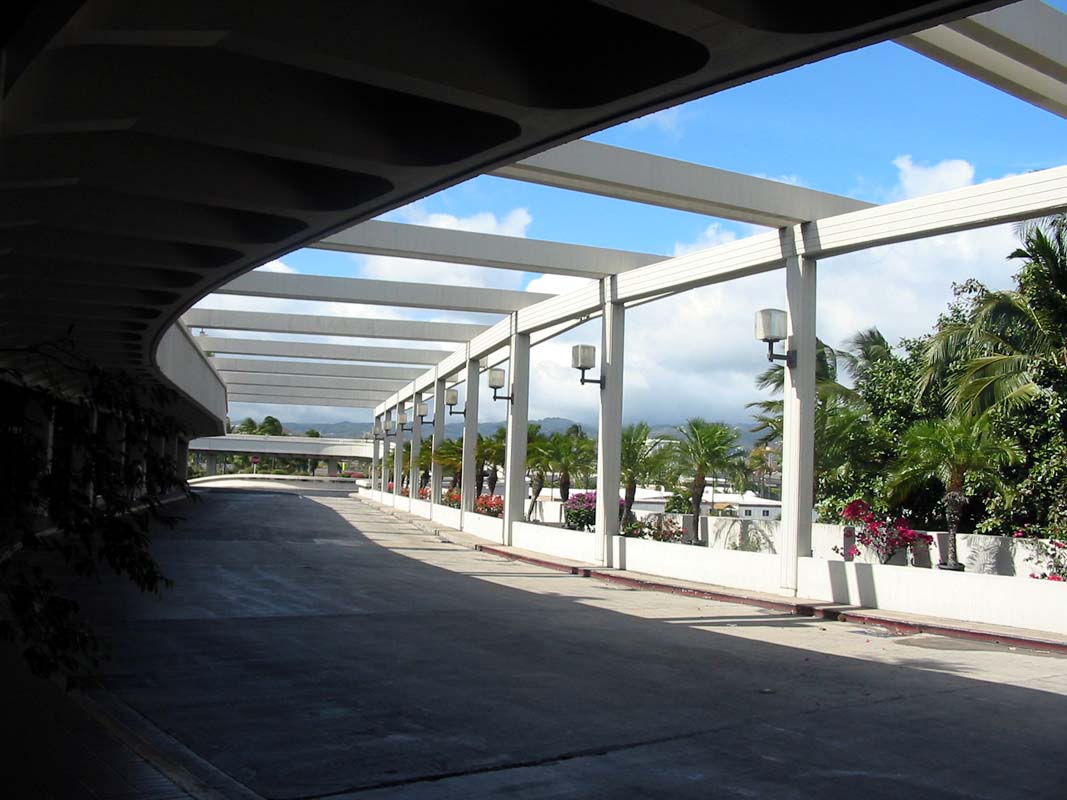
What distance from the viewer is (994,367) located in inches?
639

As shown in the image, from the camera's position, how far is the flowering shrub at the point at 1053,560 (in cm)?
1450

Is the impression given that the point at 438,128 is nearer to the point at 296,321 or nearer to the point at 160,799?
the point at 160,799

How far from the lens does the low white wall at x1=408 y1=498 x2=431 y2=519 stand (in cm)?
3964

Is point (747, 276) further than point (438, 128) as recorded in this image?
Yes

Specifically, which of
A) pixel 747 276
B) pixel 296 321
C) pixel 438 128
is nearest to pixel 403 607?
pixel 747 276

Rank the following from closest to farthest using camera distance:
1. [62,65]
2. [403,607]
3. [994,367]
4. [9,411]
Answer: [9,411], [62,65], [403,607], [994,367]

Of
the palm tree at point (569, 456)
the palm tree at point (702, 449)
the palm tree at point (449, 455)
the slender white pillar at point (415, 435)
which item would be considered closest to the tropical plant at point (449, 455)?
the palm tree at point (449, 455)

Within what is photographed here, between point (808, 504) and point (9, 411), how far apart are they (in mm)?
13161

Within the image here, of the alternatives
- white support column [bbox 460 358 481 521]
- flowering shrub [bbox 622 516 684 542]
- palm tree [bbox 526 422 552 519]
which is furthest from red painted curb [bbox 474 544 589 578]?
palm tree [bbox 526 422 552 519]

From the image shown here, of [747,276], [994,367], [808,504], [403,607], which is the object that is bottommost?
[403,607]

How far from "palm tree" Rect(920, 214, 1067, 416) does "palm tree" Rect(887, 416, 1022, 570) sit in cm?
44

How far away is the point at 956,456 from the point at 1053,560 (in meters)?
2.02

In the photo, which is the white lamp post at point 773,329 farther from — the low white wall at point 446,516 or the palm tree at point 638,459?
the low white wall at point 446,516

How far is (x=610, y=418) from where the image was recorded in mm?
20609
